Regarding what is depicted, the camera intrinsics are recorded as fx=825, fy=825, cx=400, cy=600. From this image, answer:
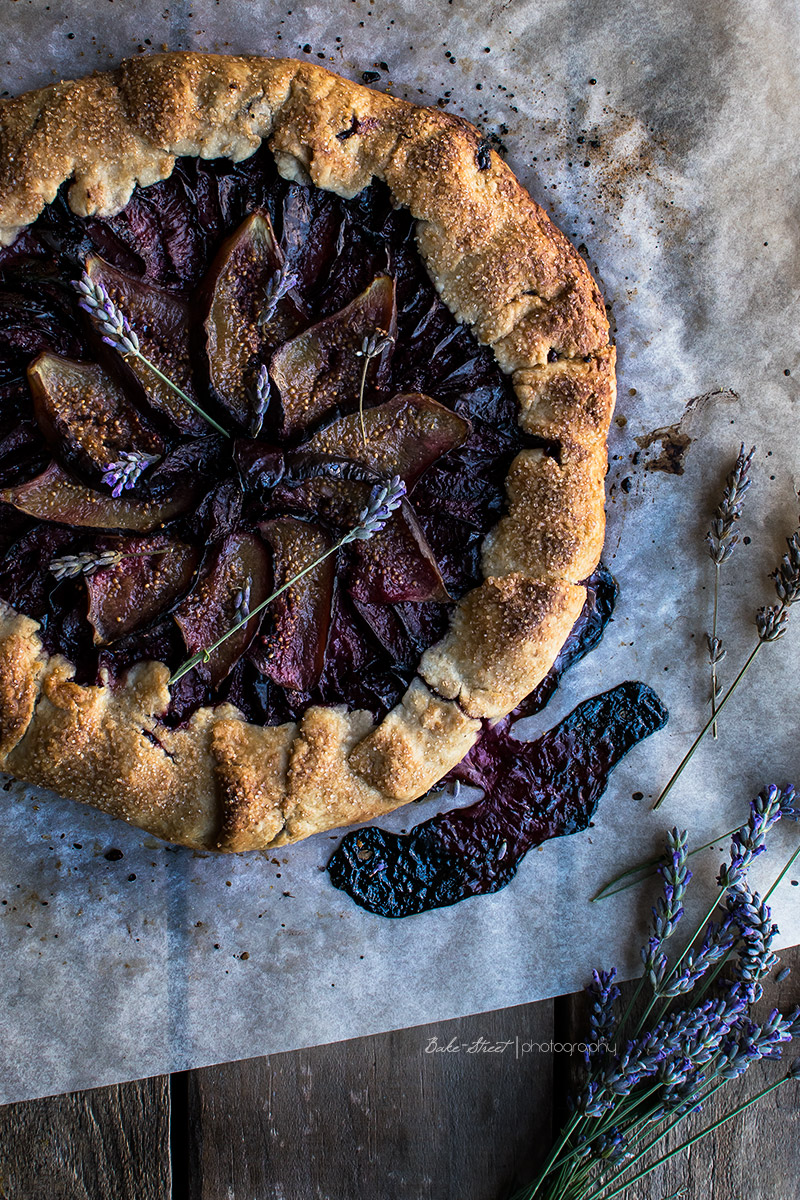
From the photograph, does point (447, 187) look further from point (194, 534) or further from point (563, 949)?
point (563, 949)

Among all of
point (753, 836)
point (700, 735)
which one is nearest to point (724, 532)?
point (700, 735)

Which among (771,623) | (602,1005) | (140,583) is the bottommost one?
(602,1005)

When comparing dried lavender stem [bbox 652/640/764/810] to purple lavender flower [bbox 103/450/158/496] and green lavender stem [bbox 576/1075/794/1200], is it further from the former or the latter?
purple lavender flower [bbox 103/450/158/496]

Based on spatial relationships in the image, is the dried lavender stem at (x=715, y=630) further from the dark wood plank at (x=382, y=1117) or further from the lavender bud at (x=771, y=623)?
the dark wood plank at (x=382, y=1117)

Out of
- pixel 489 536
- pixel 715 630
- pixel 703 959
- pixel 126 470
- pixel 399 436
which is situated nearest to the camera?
pixel 126 470

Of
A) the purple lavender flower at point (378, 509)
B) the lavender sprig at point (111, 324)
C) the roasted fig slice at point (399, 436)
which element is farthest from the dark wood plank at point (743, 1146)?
the lavender sprig at point (111, 324)

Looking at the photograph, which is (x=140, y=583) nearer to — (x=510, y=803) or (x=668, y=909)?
(x=510, y=803)
